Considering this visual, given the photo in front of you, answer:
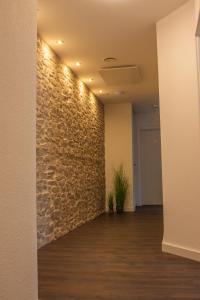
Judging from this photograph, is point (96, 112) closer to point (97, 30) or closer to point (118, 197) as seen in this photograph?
point (118, 197)

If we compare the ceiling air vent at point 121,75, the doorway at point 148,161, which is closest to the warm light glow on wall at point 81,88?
the ceiling air vent at point 121,75

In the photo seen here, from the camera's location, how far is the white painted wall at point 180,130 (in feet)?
11.0

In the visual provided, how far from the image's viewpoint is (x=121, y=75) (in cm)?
580

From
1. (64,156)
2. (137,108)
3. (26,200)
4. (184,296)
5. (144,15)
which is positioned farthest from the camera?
(137,108)

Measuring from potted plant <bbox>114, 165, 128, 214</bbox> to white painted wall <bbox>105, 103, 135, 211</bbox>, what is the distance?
134 millimetres

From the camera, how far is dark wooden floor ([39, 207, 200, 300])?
2.41 metres

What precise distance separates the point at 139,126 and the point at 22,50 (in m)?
7.91

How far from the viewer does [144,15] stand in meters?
3.79

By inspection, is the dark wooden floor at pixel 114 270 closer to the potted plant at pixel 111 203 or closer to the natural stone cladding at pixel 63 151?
the natural stone cladding at pixel 63 151

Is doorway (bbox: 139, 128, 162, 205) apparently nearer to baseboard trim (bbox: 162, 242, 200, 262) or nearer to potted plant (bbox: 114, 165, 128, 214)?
potted plant (bbox: 114, 165, 128, 214)

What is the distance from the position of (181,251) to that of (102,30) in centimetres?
289

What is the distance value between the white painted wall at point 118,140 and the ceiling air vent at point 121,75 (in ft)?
7.17

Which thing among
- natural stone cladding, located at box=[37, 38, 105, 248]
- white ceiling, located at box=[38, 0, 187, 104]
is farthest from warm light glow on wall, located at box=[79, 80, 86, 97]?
white ceiling, located at box=[38, 0, 187, 104]

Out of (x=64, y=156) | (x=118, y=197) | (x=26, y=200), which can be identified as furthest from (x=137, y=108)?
(x=26, y=200)
